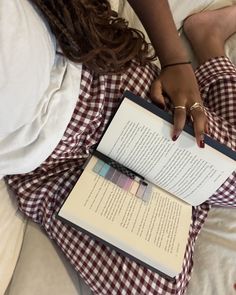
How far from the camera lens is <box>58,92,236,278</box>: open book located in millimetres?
690

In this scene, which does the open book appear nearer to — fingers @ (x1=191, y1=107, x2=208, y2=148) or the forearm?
fingers @ (x1=191, y1=107, x2=208, y2=148)

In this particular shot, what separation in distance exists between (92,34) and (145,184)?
294mm

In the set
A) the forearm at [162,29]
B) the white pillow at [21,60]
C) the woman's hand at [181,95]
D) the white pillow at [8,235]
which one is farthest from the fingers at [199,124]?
the white pillow at [8,235]

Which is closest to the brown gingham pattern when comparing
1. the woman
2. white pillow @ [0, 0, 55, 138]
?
the woman

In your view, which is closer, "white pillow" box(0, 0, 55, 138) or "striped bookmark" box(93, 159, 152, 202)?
"white pillow" box(0, 0, 55, 138)

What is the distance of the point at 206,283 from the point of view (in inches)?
29.3

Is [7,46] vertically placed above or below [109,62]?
above

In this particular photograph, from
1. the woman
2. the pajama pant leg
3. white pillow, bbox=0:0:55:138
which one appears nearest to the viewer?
white pillow, bbox=0:0:55:138

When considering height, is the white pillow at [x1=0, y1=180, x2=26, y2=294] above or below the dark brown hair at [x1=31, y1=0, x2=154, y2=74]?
below

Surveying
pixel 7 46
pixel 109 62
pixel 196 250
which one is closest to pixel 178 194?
pixel 196 250

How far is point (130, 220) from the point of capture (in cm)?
72

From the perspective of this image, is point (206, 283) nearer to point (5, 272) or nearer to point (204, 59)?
point (5, 272)

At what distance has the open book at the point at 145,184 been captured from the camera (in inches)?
27.2

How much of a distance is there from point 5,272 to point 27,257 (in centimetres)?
5
